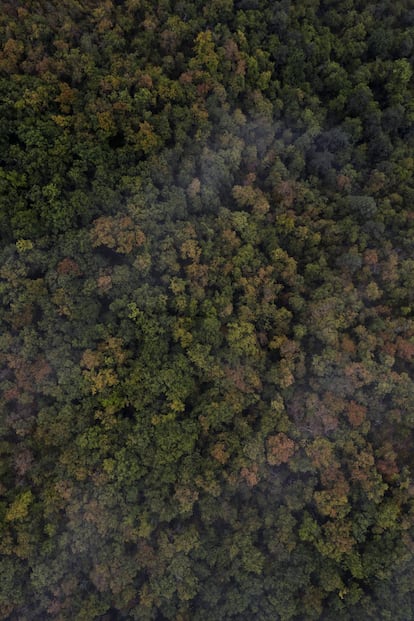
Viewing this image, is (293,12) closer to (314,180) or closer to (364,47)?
(364,47)

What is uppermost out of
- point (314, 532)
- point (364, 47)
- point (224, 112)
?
point (364, 47)

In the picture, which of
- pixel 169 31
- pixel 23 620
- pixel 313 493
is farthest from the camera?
pixel 169 31

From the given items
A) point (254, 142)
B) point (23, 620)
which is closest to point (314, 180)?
point (254, 142)

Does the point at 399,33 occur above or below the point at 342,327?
above

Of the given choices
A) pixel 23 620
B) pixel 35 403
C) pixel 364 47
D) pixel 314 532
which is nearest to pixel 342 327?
pixel 314 532

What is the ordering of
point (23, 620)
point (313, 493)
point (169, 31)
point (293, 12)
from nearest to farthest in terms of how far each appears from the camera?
point (23, 620)
point (313, 493)
point (169, 31)
point (293, 12)

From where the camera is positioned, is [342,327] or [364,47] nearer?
[342,327]
